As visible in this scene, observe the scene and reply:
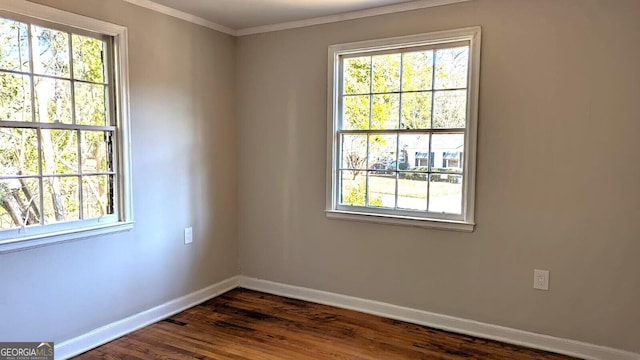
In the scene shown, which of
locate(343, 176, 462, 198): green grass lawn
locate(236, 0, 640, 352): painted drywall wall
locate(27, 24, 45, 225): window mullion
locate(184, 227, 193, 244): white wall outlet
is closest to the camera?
locate(27, 24, 45, 225): window mullion

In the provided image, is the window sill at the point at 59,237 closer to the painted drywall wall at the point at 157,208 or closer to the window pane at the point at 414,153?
the painted drywall wall at the point at 157,208

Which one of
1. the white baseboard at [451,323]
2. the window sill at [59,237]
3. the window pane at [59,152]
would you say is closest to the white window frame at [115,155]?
the window sill at [59,237]

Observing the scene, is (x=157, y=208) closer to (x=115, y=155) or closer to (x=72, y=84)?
(x=115, y=155)

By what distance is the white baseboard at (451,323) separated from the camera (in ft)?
8.68

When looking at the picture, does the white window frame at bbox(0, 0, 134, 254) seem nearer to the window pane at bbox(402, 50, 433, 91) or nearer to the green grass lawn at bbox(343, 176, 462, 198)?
the green grass lawn at bbox(343, 176, 462, 198)

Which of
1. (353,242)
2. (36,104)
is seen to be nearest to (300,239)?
(353,242)

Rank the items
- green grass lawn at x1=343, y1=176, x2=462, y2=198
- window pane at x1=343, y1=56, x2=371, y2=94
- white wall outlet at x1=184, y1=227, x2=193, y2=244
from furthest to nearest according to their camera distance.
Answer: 1. white wall outlet at x1=184, y1=227, x2=193, y2=244
2. window pane at x1=343, y1=56, x2=371, y2=94
3. green grass lawn at x1=343, y1=176, x2=462, y2=198

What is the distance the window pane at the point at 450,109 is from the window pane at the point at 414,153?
0.49ft

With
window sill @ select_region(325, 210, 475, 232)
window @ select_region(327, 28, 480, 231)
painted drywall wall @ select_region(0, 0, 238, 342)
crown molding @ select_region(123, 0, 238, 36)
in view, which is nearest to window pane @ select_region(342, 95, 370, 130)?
window @ select_region(327, 28, 480, 231)

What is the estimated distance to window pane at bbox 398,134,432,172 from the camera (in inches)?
121

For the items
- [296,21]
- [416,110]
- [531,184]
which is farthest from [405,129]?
[296,21]

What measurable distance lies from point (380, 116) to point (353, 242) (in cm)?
101

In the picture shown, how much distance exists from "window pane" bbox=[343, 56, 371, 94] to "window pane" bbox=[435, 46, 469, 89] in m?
0.54

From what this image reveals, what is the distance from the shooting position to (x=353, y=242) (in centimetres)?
338
